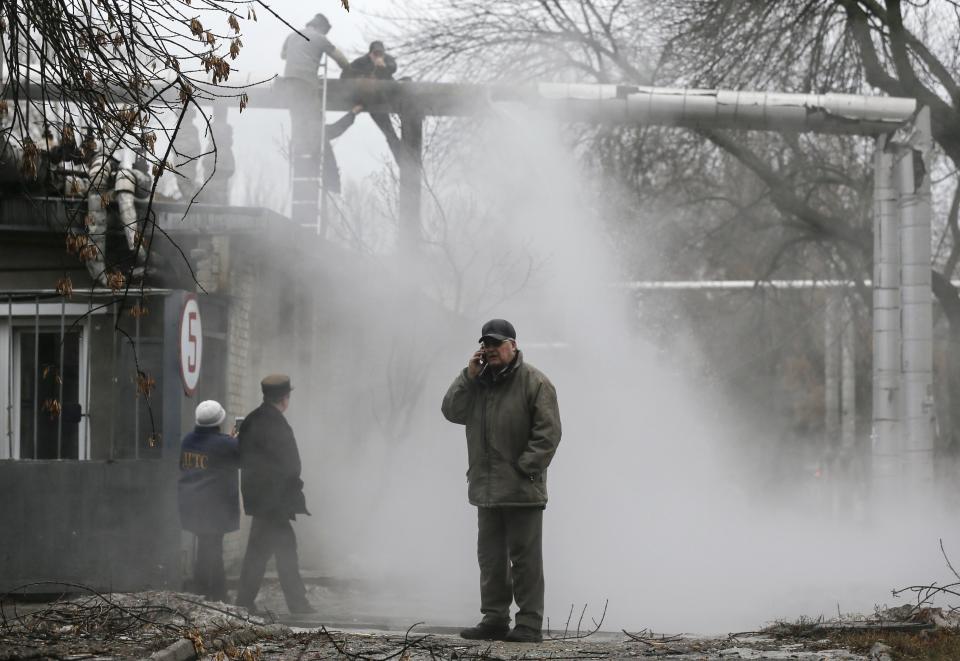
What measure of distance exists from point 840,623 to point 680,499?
6446 mm

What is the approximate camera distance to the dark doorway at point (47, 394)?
10.2 metres

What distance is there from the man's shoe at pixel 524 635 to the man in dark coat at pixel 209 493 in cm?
253

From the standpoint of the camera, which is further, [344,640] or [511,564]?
[511,564]

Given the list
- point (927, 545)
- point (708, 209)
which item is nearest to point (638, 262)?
point (708, 209)

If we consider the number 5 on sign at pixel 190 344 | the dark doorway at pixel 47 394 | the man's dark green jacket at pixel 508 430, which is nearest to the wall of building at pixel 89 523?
the number 5 on sign at pixel 190 344

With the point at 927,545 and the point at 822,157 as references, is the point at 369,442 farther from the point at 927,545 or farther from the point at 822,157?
the point at 822,157

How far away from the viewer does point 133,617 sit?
601 centimetres

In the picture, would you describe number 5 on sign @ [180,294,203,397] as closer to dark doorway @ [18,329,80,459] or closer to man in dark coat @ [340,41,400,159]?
dark doorway @ [18,329,80,459]

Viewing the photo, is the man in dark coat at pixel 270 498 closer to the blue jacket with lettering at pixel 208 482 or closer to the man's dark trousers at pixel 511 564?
the blue jacket with lettering at pixel 208 482

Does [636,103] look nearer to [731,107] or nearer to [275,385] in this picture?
[731,107]

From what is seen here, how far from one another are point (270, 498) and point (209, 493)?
40 centimetres

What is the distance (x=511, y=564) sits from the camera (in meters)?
6.73

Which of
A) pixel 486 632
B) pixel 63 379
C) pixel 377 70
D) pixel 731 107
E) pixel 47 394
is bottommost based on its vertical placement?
pixel 486 632

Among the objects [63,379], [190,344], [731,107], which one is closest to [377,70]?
[731,107]
